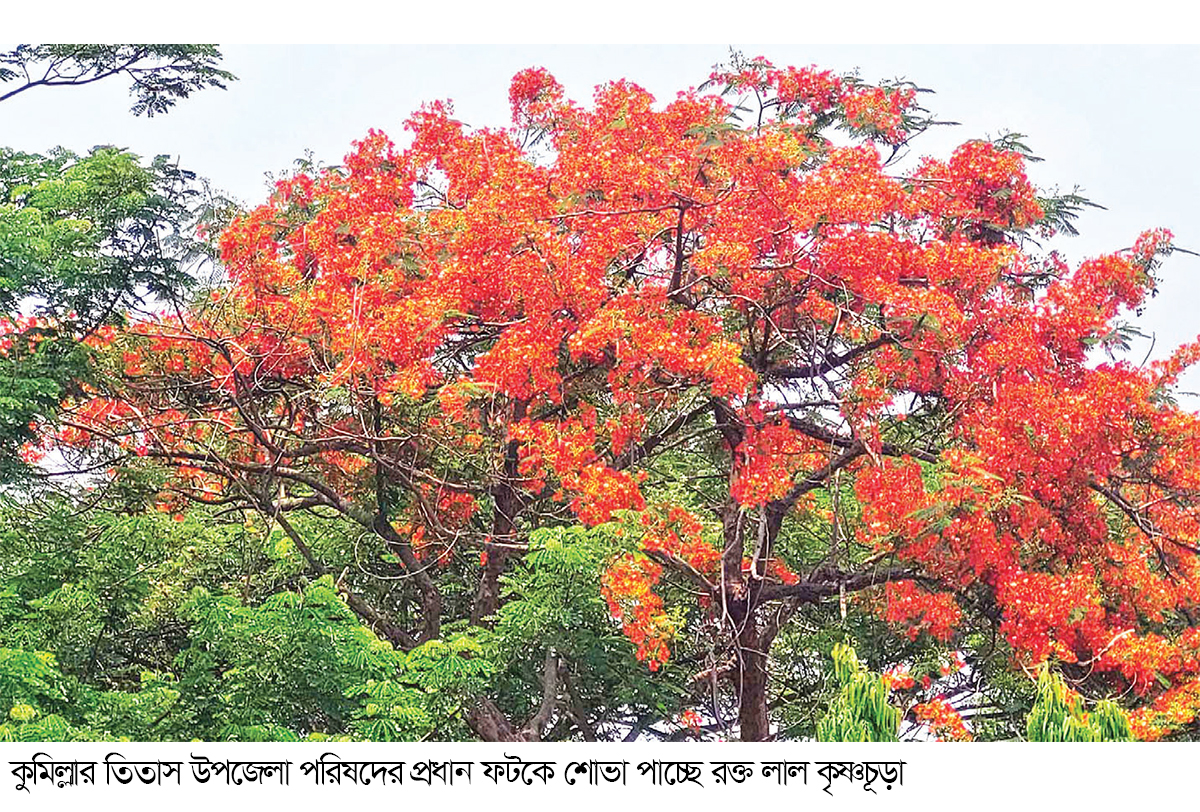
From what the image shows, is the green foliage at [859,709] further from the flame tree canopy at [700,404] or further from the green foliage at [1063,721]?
the flame tree canopy at [700,404]

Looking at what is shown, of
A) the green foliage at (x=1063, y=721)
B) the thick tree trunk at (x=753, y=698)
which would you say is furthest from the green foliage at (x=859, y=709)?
the thick tree trunk at (x=753, y=698)

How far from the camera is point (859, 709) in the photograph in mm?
5953

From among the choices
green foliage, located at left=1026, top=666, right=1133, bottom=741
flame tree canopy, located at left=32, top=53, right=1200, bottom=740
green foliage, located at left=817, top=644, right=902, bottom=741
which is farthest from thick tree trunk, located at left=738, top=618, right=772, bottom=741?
green foliage, located at left=1026, top=666, right=1133, bottom=741

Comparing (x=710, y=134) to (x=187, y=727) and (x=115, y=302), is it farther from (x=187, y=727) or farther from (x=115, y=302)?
(x=187, y=727)

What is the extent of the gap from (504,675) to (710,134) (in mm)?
3752

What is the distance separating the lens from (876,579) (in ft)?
29.2

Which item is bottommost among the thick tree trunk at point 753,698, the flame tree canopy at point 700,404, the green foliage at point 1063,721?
the green foliage at point 1063,721

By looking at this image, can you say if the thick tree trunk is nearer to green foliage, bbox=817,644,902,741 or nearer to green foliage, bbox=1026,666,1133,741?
green foliage, bbox=817,644,902,741

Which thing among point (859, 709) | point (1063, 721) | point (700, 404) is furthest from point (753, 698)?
point (1063, 721)

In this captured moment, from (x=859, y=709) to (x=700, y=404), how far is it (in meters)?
3.90

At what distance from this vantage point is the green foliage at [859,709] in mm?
5945

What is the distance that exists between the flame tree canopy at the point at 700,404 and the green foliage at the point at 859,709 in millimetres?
2160

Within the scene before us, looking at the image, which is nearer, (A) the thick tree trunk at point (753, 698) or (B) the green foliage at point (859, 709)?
(B) the green foliage at point (859, 709)

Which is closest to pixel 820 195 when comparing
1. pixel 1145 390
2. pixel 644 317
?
pixel 644 317
